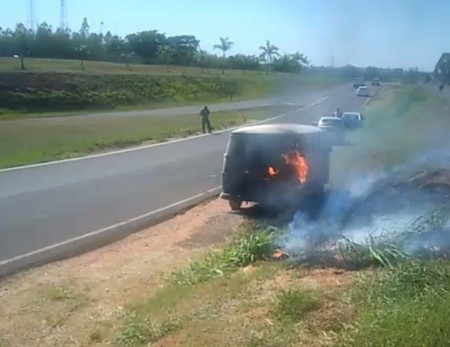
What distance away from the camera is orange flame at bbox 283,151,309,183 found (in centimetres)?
1188

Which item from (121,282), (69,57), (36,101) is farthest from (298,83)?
(69,57)

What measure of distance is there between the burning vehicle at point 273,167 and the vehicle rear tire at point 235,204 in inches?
0.8

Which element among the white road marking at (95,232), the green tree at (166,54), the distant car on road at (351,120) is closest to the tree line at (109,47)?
the green tree at (166,54)

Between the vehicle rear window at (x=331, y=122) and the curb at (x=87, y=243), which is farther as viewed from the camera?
the vehicle rear window at (x=331, y=122)

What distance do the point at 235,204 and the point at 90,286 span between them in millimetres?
5042

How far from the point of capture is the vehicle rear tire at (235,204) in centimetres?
1234

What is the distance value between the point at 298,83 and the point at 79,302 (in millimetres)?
15585

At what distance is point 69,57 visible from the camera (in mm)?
62969

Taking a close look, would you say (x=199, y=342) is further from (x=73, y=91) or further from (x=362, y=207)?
(x=73, y=91)

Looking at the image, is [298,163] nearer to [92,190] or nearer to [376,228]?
[376,228]

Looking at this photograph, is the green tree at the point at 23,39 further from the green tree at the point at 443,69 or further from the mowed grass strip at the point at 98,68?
the green tree at the point at 443,69

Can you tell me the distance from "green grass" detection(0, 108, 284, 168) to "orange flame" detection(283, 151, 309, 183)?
9.74m

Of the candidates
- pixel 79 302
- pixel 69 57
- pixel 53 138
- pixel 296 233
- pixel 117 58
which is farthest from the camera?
pixel 117 58

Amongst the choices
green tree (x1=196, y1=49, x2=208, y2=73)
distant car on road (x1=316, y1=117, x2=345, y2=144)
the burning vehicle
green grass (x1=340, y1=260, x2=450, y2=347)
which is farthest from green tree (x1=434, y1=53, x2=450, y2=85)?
green tree (x1=196, y1=49, x2=208, y2=73)
